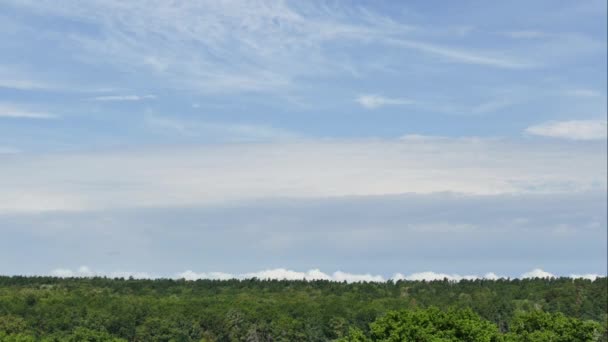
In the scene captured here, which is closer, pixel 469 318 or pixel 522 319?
pixel 469 318

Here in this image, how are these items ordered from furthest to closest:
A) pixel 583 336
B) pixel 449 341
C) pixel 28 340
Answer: pixel 28 340 < pixel 583 336 < pixel 449 341

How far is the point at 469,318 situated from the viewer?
455 ft

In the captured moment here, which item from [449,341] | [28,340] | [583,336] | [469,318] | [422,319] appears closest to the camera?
[449,341]

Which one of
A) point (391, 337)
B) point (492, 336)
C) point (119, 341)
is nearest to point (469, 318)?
point (492, 336)

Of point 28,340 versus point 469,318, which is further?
point 28,340

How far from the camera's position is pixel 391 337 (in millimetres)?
124438

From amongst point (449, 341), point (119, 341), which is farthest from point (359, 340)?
point (119, 341)

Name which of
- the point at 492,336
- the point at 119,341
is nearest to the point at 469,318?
the point at 492,336

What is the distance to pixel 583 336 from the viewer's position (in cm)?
15100

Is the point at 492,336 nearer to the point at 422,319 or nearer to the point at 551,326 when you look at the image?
the point at 422,319

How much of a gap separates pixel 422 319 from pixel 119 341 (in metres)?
81.1

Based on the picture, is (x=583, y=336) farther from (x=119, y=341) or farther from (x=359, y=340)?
(x=119, y=341)

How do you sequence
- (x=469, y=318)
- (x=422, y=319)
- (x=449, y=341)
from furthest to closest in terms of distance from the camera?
(x=469, y=318) → (x=422, y=319) → (x=449, y=341)

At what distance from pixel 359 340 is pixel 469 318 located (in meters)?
20.9
